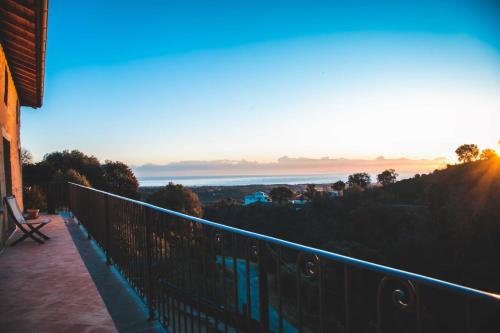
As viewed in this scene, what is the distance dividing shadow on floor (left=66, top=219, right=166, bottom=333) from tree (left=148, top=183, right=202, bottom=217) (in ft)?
76.7

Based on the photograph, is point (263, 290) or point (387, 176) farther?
point (387, 176)

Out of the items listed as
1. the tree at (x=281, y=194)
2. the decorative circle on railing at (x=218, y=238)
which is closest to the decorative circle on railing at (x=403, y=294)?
the decorative circle on railing at (x=218, y=238)

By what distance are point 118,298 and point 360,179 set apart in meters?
73.7

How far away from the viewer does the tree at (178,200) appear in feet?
95.9

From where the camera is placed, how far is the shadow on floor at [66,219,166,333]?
3156 millimetres

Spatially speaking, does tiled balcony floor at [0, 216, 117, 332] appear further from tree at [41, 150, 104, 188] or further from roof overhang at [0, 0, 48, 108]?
tree at [41, 150, 104, 188]

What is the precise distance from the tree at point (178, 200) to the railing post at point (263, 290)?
27546 millimetres

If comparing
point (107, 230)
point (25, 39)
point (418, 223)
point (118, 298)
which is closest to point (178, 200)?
point (25, 39)

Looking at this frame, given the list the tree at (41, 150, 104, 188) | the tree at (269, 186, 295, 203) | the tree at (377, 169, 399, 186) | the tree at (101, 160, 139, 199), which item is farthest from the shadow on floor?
the tree at (377, 169, 399, 186)

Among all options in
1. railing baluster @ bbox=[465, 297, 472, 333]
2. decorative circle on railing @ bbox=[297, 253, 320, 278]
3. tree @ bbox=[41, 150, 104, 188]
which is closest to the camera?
railing baluster @ bbox=[465, 297, 472, 333]

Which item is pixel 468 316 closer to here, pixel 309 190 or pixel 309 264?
pixel 309 264

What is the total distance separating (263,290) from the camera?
181 centimetres

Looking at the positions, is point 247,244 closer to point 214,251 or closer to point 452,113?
point 214,251

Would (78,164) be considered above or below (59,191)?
above
